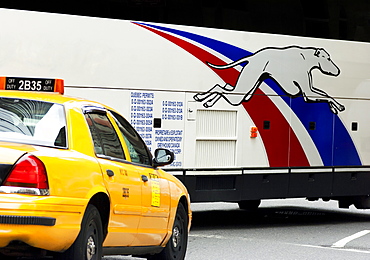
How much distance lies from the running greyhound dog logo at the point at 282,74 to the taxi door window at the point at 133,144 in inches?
227

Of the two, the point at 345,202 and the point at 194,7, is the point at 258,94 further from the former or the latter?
the point at 345,202

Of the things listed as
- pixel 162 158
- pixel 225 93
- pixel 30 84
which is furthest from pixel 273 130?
pixel 30 84

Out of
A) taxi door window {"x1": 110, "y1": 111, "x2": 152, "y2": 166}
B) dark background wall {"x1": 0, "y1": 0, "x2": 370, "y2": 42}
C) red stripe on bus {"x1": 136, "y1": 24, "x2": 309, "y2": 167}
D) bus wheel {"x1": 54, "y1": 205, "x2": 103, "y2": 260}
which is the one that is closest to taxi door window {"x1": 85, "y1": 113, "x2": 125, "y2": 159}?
taxi door window {"x1": 110, "y1": 111, "x2": 152, "y2": 166}

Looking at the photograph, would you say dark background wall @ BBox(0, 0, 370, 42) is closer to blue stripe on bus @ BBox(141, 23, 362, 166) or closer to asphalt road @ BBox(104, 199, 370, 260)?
blue stripe on bus @ BBox(141, 23, 362, 166)

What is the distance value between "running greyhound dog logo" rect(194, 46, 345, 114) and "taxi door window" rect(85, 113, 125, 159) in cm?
657

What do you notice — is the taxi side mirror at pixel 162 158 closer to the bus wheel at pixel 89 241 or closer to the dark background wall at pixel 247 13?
the bus wheel at pixel 89 241

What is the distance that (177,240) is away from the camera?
10.2 m

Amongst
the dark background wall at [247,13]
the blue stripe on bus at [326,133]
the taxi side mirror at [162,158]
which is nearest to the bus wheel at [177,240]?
the taxi side mirror at [162,158]

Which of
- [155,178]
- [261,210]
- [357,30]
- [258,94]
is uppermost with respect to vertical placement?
[357,30]

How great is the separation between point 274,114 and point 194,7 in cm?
243

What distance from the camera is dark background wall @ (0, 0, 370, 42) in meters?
13.8

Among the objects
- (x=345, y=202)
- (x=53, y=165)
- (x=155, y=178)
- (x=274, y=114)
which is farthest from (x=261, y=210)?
(x=53, y=165)

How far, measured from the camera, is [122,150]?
859 centimetres

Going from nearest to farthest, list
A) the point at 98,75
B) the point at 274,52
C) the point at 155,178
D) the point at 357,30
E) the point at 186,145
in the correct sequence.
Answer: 1. the point at 155,178
2. the point at 98,75
3. the point at 186,145
4. the point at 274,52
5. the point at 357,30
